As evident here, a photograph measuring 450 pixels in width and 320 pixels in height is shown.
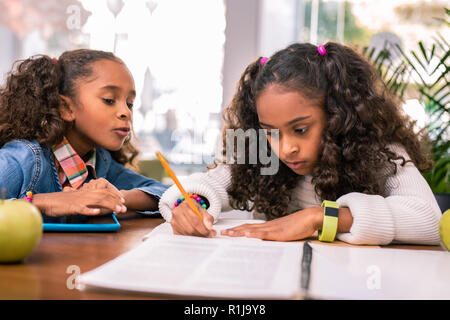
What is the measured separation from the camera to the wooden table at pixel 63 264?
1.62 feet

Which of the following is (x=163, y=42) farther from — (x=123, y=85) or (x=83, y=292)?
(x=83, y=292)

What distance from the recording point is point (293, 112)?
110 cm

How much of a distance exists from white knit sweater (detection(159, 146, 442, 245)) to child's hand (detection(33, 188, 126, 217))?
0.50 feet

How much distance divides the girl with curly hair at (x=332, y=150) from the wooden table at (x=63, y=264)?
104 mm

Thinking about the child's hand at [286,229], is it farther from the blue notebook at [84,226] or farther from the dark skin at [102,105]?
the dark skin at [102,105]

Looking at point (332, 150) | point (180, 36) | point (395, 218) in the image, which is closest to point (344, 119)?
point (332, 150)

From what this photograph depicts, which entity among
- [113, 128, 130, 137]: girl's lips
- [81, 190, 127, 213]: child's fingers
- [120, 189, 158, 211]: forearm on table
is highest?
[113, 128, 130, 137]: girl's lips

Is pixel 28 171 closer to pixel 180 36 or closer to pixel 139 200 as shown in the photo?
pixel 139 200

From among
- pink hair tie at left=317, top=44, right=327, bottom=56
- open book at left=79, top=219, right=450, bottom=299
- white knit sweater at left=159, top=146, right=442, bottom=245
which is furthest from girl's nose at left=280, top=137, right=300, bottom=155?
open book at left=79, top=219, right=450, bottom=299

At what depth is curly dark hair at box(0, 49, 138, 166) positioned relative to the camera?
4.26 ft

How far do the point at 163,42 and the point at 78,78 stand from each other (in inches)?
107

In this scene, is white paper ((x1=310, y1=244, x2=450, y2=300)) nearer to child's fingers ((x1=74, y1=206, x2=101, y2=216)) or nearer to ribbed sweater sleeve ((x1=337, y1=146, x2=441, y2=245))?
ribbed sweater sleeve ((x1=337, y1=146, x2=441, y2=245))

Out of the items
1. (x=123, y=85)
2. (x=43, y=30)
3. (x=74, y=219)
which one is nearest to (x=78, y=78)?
(x=123, y=85)

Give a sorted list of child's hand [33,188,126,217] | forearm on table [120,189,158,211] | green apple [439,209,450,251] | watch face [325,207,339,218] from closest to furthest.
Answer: green apple [439,209,450,251], watch face [325,207,339,218], child's hand [33,188,126,217], forearm on table [120,189,158,211]
